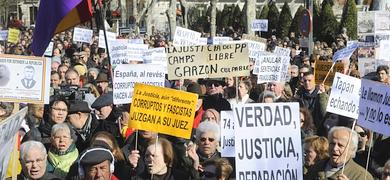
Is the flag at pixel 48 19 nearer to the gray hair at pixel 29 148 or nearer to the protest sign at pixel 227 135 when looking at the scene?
the protest sign at pixel 227 135

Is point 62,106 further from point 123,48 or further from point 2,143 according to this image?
point 123,48

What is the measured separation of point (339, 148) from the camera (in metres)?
6.66

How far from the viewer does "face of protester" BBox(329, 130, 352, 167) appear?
662 centimetres

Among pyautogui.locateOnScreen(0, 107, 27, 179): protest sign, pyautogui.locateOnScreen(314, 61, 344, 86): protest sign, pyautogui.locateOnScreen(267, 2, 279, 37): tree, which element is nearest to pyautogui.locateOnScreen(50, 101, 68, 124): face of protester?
pyautogui.locateOnScreen(0, 107, 27, 179): protest sign

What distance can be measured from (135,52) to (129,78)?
7020 millimetres

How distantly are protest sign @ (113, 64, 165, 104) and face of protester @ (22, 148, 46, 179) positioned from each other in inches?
144

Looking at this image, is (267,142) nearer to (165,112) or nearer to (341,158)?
(341,158)

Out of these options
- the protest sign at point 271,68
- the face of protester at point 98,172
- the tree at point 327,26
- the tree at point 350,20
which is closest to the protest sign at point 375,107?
the face of protester at point 98,172

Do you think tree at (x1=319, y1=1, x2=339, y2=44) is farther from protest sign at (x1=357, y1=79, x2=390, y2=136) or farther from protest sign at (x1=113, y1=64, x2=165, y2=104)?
protest sign at (x1=357, y1=79, x2=390, y2=136)

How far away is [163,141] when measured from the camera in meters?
7.18

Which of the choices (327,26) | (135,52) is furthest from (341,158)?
(327,26)

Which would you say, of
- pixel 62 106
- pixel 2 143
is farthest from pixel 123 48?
pixel 2 143

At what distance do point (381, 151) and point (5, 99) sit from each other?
3739mm

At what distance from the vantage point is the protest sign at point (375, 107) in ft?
22.9
